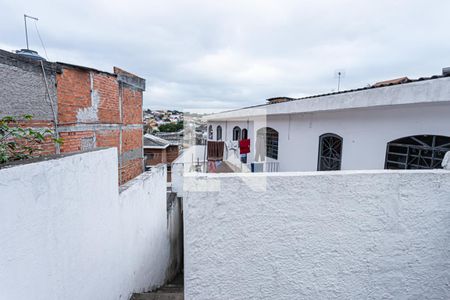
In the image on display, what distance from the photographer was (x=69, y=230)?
1800 millimetres

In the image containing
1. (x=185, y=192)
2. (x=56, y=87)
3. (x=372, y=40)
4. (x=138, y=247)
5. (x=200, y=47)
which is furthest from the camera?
(x=200, y=47)

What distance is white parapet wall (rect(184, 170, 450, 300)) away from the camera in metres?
1.92

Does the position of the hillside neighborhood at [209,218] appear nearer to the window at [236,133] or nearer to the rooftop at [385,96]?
the rooftop at [385,96]

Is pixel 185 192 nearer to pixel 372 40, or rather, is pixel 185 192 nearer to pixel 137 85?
pixel 137 85

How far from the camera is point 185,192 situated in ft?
6.08

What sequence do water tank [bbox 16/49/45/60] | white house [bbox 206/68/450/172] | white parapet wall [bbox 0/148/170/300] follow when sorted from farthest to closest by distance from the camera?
white house [bbox 206/68/450/172] < water tank [bbox 16/49/45/60] < white parapet wall [bbox 0/148/170/300]

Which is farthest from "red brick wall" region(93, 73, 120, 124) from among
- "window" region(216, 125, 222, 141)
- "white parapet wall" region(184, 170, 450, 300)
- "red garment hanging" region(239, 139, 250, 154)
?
"window" region(216, 125, 222, 141)

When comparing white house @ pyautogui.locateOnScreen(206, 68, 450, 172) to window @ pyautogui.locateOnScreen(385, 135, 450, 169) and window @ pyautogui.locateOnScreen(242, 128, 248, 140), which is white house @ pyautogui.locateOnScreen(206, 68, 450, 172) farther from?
window @ pyautogui.locateOnScreen(242, 128, 248, 140)

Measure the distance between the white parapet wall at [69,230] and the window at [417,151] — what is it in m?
5.31

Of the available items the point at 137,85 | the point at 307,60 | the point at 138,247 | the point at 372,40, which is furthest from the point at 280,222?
the point at 307,60

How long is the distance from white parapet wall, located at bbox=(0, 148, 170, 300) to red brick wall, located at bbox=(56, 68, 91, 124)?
138 cm

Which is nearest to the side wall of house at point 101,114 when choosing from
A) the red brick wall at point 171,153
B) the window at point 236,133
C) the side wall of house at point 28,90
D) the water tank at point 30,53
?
the side wall of house at point 28,90

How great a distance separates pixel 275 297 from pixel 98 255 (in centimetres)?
192

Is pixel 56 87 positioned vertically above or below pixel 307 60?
below
